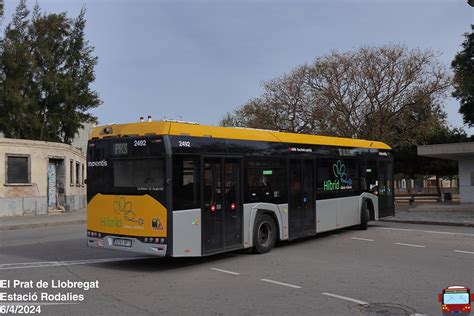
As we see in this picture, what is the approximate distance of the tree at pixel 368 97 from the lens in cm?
3288

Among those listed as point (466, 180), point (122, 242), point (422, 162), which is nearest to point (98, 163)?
point (122, 242)

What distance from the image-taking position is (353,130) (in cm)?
3438

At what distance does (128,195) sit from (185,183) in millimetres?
1208

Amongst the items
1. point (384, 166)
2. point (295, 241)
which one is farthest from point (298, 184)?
point (384, 166)

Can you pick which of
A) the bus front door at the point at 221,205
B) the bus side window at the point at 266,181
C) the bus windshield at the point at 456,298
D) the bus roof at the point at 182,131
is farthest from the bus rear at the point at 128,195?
the bus windshield at the point at 456,298

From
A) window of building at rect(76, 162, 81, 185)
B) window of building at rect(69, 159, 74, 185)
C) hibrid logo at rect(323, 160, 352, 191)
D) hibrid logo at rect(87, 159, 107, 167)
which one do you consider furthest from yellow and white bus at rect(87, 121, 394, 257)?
window of building at rect(76, 162, 81, 185)

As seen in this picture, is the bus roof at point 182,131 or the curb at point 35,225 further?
the curb at point 35,225

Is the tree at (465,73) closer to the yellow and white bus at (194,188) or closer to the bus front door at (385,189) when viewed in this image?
the bus front door at (385,189)

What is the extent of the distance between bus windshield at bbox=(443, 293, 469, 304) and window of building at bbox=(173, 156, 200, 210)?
21.1 feet

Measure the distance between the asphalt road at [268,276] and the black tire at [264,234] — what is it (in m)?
0.25

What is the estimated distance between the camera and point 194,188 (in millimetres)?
10109

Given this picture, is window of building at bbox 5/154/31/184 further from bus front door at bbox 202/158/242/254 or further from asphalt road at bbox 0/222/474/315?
bus front door at bbox 202/158/242/254

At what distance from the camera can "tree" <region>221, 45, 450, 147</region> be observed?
32875 millimetres

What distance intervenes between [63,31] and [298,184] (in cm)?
3431
